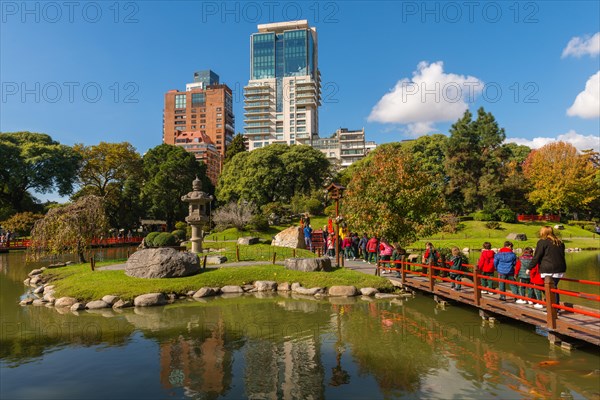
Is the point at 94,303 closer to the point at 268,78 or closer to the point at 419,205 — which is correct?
the point at 419,205

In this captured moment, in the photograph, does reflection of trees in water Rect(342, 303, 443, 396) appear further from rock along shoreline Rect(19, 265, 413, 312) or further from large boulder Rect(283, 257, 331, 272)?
large boulder Rect(283, 257, 331, 272)

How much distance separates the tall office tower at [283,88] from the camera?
397 ft

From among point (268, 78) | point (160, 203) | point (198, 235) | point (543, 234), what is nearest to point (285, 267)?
point (198, 235)

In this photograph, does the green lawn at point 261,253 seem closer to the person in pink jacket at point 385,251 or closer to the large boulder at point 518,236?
the person in pink jacket at point 385,251

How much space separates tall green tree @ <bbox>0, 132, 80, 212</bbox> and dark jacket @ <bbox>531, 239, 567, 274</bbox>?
53.7m

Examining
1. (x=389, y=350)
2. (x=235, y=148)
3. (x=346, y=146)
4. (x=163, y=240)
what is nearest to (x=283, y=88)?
(x=346, y=146)

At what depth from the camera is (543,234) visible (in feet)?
31.7

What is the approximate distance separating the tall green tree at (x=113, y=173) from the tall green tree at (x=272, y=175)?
12.5m

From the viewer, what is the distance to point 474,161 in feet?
169

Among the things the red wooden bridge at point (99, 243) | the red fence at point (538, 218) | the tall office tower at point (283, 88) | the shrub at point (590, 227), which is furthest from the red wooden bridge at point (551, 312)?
the tall office tower at point (283, 88)

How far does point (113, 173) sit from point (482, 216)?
50441 millimetres

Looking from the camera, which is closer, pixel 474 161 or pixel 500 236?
pixel 500 236

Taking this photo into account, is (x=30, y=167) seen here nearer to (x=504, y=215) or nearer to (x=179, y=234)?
(x=179, y=234)

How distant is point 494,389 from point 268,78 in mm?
129904
